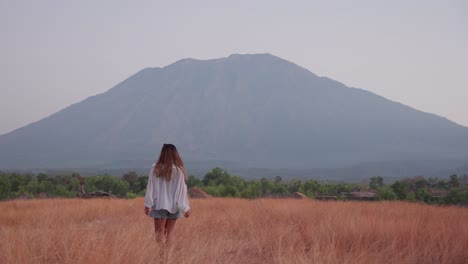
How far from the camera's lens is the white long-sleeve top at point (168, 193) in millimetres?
7770

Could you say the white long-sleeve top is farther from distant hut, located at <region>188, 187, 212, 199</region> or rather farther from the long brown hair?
distant hut, located at <region>188, 187, 212, 199</region>

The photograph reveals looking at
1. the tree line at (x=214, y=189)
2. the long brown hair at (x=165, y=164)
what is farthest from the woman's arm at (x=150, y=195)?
the tree line at (x=214, y=189)

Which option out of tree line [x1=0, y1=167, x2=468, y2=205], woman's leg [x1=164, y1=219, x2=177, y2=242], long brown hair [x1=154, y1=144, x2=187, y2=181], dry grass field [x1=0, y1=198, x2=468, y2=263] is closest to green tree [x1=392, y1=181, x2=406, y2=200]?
tree line [x1=0, y1=167, x2=468, y2=205]

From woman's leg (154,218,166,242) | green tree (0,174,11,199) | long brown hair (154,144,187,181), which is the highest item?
long brown hair (154,144,187,181)

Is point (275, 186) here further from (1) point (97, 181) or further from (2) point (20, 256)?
(2) point (20, 256)

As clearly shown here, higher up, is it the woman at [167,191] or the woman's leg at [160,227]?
the woman at [167,191]

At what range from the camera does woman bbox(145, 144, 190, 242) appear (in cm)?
780

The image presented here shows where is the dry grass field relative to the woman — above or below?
below

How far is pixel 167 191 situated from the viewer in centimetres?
787

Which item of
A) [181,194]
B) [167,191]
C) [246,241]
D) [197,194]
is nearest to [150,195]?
[167,191]

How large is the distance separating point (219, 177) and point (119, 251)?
122ft

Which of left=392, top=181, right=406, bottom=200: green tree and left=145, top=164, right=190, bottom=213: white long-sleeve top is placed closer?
left=145, top=164, right=190, bottom=213: white long-sleeve top

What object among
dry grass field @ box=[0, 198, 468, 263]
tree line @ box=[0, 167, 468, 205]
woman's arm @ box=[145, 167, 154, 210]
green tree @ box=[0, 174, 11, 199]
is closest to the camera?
dry grass field @ box=[0, 198, 468, 263]

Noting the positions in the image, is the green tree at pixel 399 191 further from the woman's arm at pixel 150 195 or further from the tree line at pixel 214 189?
the woman's arm at pixel 150 195
